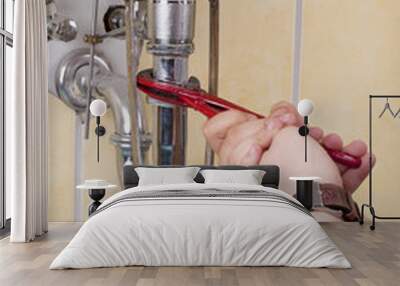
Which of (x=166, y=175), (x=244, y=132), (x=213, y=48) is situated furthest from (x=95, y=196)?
(x=213, y=48)

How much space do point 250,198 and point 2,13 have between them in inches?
141

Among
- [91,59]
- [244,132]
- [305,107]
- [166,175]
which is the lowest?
[166,175]

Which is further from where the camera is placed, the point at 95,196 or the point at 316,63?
the point at 316,63

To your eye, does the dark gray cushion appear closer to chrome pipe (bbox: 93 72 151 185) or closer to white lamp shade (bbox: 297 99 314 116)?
chrome pipe (bbox: 93 72 151 185)

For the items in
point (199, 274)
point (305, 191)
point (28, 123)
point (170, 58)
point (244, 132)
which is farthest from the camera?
point (244, 132)

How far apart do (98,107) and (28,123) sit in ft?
3.67

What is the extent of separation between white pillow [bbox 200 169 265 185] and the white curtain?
1826 mm

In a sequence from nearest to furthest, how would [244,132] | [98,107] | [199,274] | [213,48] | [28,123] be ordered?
1. [199,274]
2. [28,123]
3. [98,107]
4. [244,132]
5. [213,48]

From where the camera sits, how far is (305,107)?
7730mm

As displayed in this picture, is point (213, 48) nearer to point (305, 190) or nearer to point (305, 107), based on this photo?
point (305, 107)

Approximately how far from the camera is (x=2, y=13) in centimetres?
734

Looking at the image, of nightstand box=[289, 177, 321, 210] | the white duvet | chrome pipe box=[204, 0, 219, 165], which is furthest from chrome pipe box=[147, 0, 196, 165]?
the white duvet

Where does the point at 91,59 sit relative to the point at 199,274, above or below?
above

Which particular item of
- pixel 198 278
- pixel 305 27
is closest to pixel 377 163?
pixel 305 27
